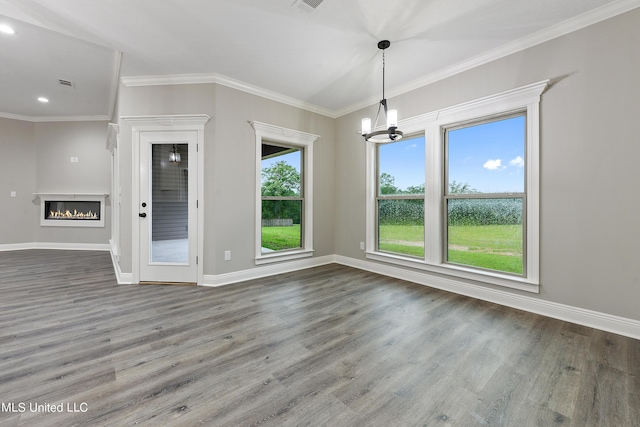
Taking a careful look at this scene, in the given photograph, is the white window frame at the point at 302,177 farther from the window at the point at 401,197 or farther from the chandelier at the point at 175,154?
the window at the point at 401,197

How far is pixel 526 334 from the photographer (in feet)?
7.45

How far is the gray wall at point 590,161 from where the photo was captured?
2232mm

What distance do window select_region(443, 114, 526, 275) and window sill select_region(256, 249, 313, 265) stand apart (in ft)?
7.23

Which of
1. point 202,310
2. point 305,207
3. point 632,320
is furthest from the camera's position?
point 305,207

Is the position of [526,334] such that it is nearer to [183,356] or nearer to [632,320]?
[632,320]

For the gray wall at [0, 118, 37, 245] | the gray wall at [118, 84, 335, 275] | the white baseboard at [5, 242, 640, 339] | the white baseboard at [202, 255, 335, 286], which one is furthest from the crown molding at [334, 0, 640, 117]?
the gray wall at [0, 118, 37, 245]

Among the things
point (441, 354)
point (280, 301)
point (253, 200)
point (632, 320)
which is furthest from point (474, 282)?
point (253, 200)

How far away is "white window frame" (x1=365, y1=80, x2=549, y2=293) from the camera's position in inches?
107

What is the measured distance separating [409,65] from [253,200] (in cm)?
276

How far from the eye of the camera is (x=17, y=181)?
581 cm

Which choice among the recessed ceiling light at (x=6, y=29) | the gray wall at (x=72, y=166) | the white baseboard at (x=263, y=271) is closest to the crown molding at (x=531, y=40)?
the white baseboard at (x=263, y=271)

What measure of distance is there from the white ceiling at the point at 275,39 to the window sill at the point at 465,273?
2.49 m

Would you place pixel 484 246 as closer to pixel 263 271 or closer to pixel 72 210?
pixel 263 271

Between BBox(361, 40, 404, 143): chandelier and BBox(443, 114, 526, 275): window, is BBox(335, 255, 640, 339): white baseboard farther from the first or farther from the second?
BBox(361, 40, 404, 143): chandelier
